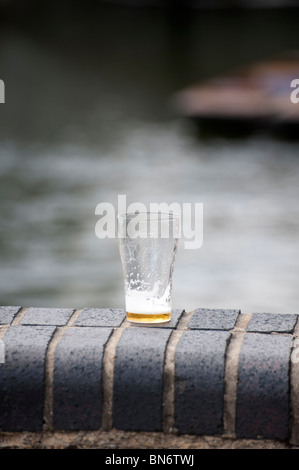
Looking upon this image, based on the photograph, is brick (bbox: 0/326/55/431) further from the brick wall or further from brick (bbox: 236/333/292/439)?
brick (bbox: 236/333/292/439)

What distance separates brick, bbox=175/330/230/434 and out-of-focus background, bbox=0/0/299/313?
10.5 feet

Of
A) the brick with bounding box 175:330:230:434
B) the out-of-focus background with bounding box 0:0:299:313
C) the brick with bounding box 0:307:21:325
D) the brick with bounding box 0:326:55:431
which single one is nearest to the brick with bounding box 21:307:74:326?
the brick with bounding box 0:307:21:325

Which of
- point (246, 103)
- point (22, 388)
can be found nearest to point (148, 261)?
point (22, 388)

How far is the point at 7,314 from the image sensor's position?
168cm

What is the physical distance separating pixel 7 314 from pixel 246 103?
975 centimetres

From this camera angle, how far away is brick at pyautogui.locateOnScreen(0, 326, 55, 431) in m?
1.48

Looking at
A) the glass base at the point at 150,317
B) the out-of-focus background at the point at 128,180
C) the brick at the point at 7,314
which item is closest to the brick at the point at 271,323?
the glass base at the point at 150,317

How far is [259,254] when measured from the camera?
19.3 feet

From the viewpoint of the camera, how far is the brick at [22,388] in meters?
1.48

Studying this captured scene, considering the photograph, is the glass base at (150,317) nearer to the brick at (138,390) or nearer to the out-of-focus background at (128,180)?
the brick at (138,390)

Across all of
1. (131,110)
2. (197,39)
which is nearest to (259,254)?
(131,110)

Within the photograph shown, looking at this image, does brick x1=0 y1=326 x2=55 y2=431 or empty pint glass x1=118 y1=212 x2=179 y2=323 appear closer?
brick x1=0 y1=326 x2=55 y2=431

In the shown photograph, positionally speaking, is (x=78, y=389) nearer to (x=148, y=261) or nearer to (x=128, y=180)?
(x=148, y=261)
